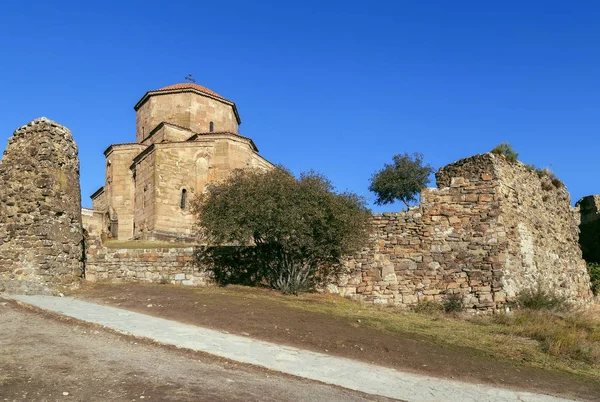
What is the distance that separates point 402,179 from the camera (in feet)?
130

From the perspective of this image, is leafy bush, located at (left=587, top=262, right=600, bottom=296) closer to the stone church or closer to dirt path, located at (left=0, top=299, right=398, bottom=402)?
dirt path, located at (left=0, top=299, right=398, bottom=402)

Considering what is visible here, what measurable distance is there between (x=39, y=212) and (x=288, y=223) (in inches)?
285

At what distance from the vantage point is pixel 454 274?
17000mm

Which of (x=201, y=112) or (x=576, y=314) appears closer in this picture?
(x=576, y=314)

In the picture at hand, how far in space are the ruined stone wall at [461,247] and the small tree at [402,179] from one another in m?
20.7

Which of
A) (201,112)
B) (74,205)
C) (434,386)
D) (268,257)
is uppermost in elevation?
(201,112)

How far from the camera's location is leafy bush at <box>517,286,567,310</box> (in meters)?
15.8

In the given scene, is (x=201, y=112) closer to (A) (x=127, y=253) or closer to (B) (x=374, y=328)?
(A) (x=127, y=253)

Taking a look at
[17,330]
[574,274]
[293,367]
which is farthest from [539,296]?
[17,330]

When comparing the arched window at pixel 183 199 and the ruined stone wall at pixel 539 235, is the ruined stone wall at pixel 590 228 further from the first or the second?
the arched window at pixel 183 199

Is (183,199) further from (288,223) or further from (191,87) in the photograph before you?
(288,223)

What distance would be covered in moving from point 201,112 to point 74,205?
24.3m

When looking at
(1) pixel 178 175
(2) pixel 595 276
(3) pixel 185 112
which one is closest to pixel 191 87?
(3) pixel 185 112

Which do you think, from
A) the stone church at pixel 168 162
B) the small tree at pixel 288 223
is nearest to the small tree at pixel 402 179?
the stone church at pixel 168 162
